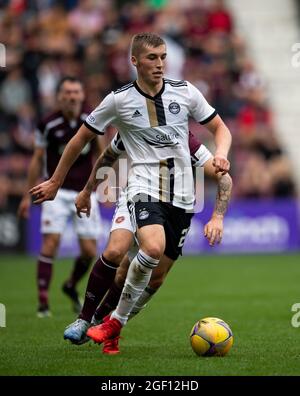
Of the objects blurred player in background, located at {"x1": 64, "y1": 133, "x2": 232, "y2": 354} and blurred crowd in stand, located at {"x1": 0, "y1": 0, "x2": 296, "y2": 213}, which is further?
blurred crowd in stand, located at {"x1": 0, "y1": 0, "x2": 296, "y2": 213}

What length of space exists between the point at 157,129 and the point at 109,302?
5.12 feet

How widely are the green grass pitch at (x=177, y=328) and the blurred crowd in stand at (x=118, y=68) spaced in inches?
145

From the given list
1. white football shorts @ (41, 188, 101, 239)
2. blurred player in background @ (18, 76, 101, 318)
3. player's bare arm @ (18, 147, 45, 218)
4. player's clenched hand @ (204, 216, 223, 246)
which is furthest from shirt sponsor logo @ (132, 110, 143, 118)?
player's bare arm @ (18, 147, 45, 218)

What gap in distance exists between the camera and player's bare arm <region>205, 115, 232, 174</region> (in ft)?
22.8

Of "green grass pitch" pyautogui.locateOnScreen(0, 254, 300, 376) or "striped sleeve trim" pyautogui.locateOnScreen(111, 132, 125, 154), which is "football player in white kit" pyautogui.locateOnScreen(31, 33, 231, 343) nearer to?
"striped sleeve trim" pyautogui.locateOnScreen(111, 132, 125, 154)

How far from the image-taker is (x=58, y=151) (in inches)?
433

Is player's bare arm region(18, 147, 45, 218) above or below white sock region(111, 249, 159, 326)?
above

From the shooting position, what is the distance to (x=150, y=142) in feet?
24.8

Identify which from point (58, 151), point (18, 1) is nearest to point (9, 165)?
point (18, 1)

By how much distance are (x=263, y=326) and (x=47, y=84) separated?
38.5ft

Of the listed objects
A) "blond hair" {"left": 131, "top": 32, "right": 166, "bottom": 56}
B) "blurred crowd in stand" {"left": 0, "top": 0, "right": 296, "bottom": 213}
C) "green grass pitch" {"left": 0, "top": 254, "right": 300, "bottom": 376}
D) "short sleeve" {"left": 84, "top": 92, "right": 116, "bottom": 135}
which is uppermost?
"blurred crowd in stand" {"left": 0, "top": 0, "right": 296, "bottom": 213}

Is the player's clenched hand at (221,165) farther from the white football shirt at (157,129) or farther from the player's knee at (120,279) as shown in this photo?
the player's knee at (120,279)

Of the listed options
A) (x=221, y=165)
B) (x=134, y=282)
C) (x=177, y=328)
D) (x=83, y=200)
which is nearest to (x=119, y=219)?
(x=83, y=200)

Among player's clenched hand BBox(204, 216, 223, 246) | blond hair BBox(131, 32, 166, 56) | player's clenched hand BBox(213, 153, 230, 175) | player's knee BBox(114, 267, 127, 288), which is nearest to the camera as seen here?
player's clenched hand BBox(213, 153, 230, 175)
